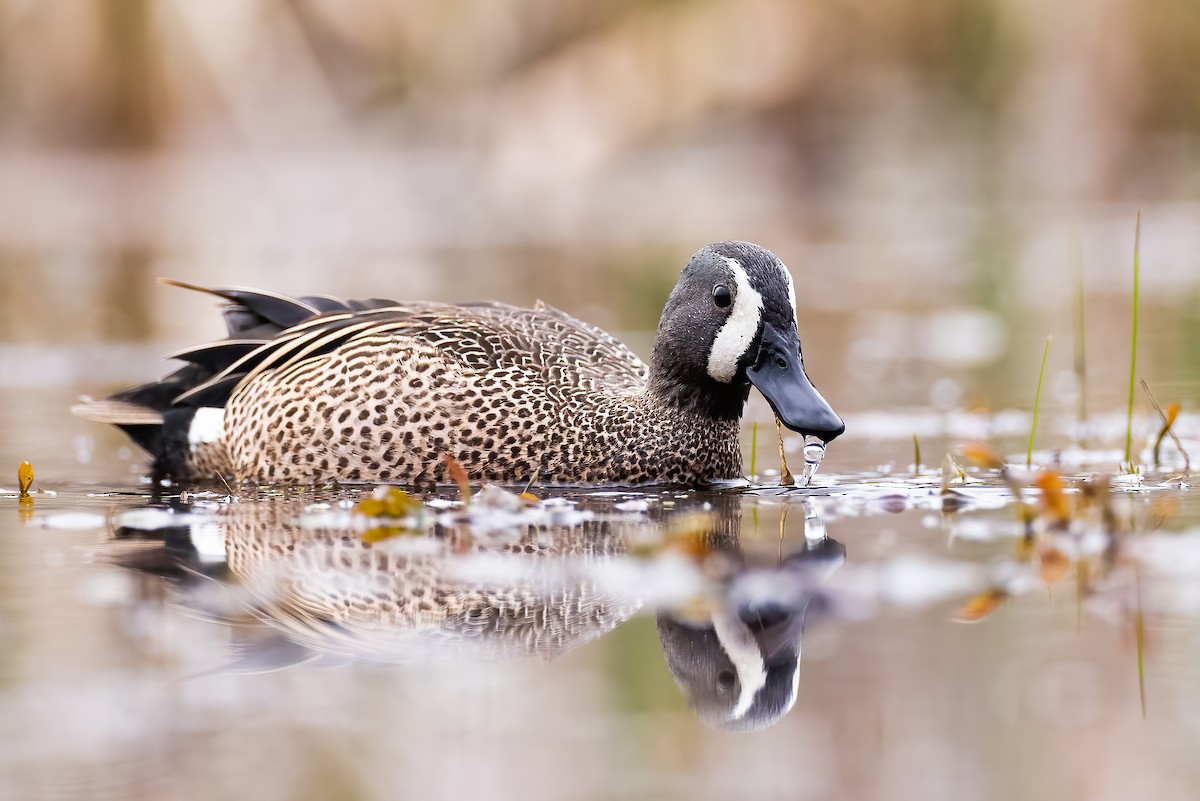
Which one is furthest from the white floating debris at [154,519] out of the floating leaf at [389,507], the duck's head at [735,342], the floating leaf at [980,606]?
the floating leaf at [980,606]

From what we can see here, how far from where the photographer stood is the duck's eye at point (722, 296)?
680 cm

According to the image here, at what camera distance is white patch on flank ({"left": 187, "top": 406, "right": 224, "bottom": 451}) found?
7.45 metres

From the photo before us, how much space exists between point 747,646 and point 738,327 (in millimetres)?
2608

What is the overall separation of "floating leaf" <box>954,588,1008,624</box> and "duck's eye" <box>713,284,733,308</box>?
2365mm

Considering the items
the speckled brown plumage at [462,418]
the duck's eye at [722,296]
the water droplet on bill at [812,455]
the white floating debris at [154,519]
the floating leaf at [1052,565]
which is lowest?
the floating leaf at [1052,565]

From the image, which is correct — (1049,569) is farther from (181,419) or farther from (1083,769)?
(181,419)

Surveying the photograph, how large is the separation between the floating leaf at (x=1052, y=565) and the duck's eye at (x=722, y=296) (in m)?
2.01

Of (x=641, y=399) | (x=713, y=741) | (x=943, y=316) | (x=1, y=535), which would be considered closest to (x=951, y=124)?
(x=943, y=316)

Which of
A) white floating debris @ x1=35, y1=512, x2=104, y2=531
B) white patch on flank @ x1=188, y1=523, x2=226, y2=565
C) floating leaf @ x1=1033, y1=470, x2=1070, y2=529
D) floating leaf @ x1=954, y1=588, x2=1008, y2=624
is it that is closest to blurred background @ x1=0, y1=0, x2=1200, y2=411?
white floating debris @ x1=35, y1=512, x2=104, y2=531

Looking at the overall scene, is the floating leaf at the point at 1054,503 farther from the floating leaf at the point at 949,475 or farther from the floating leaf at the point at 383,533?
the floating leaf at the point at 383,533

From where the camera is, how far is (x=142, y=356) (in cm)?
1087

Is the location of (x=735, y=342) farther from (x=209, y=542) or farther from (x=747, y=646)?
(x=747, y=646)

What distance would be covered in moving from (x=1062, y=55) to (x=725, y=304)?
13.0 meters

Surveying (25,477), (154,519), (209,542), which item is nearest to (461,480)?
(209,542)
